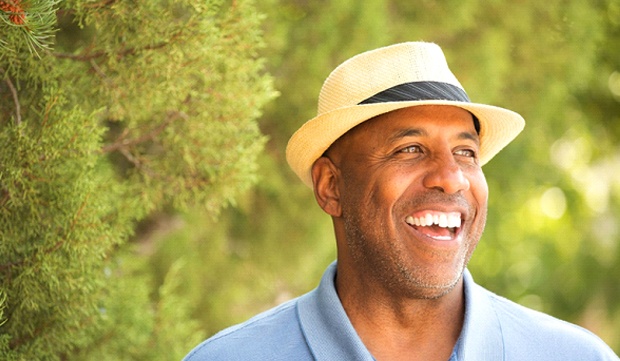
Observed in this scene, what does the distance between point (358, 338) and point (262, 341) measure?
0.95 ft

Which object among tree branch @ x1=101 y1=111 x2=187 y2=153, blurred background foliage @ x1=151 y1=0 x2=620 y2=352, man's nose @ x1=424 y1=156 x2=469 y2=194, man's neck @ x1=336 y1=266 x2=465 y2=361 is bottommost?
blurred background foliage @ x1=151 y1=0 x2=620 y2=352

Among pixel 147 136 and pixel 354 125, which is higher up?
pixel 354 125

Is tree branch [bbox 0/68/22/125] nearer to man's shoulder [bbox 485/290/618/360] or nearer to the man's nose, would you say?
the man's nose

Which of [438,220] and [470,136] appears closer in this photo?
[438,220]

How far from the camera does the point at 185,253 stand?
5.54m

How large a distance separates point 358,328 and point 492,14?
141 inches

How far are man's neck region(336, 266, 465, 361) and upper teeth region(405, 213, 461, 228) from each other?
0.23 metres

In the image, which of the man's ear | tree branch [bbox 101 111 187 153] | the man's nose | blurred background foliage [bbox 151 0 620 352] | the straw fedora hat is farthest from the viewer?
blurred background foliage [bbox 151 0 620 352]

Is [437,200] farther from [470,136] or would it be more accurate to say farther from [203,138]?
[203,138]

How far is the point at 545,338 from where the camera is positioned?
2.83 metres

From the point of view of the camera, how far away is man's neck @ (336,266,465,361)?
2844 mm

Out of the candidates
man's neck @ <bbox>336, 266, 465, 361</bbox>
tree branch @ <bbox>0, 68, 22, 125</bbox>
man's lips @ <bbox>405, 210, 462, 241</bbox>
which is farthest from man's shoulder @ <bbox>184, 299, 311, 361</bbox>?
tree branch @ <bbox>0, 68, 22, 125</bbox>

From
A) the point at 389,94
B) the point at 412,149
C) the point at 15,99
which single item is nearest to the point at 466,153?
the point at 412,149

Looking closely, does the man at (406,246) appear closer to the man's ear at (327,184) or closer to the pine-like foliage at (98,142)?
the man's ear at (327,184)
